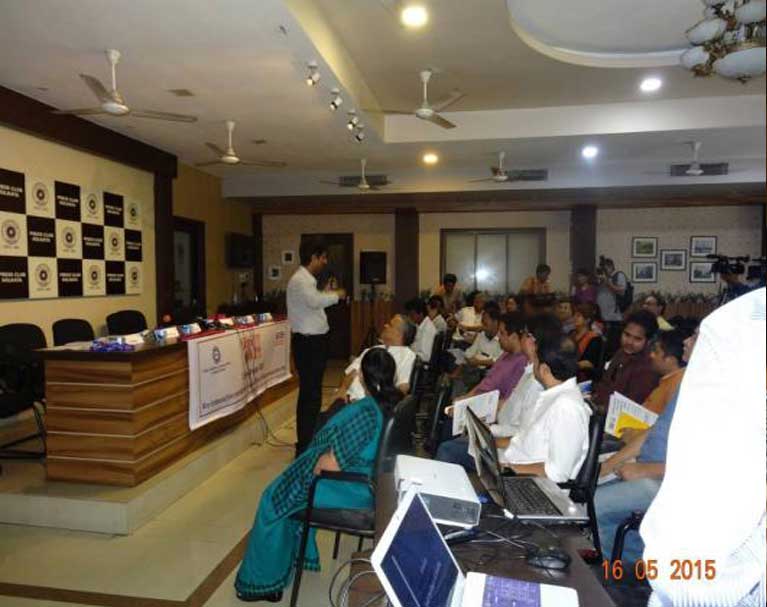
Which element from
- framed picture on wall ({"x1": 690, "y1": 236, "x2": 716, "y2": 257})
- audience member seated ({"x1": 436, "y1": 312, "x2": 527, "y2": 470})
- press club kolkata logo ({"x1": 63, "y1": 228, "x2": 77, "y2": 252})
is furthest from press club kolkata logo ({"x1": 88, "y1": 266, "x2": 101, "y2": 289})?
framed picture on wall ({"x1": 690, "y1": 236, "x2": 716, "y2": 257})

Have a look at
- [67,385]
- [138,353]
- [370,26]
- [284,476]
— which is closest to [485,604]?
[284,476]

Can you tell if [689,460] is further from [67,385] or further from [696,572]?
[67,385]

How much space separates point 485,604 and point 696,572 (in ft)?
1.47

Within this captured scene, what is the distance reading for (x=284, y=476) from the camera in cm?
205

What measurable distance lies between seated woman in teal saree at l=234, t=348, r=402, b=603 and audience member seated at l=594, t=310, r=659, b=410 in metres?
1.41

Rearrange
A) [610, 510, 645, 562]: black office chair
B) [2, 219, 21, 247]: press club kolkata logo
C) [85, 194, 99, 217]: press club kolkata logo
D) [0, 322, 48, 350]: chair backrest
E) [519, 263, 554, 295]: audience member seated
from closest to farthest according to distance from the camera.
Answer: [610, 510, 645, 562]: black office chair → [0, 322, 48, 350]: chair backrest → [2, 219, 21, 247]: press club kolkata logo → [85, 194, 99, 217]: press club kolkata logo → [519, 263, 554, 295]: audience member seated

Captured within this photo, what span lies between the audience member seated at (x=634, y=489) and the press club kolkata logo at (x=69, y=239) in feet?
16.1

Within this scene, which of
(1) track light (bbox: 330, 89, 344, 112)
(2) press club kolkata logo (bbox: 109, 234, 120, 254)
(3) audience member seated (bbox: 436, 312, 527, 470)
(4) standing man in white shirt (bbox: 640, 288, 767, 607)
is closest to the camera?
(4) standing man in white shirt (bbox: 640, 288, 767, 607)

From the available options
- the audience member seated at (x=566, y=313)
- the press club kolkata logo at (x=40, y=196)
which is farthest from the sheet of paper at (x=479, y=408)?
the press club kolkata logo at (x=40, y=196)

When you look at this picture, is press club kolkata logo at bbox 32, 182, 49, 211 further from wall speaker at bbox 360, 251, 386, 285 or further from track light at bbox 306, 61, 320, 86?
wall speaker at bbox 360, 251, 386, 285

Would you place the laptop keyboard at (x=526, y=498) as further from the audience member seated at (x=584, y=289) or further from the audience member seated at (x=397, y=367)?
the audience member seated at (x=584, y=289)

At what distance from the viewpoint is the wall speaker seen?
8.81 m

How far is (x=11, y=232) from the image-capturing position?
4293mm

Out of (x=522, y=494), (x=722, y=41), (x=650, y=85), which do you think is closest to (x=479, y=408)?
(x=522, y=494)
